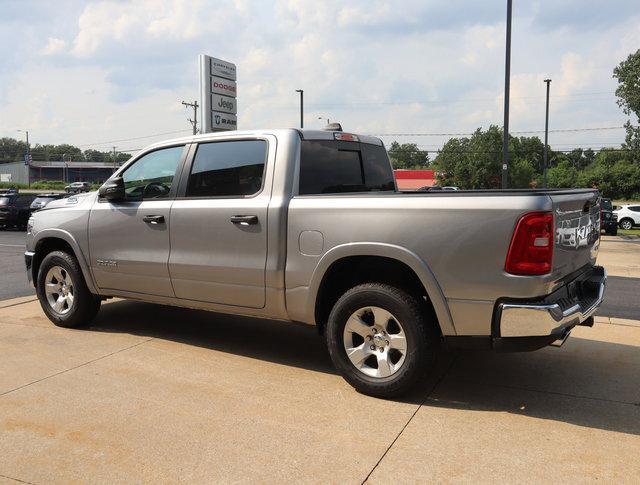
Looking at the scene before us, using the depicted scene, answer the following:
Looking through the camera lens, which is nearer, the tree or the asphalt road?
the asphalt road

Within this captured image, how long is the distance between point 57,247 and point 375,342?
3711 mm

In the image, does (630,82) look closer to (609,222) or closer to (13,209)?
(609,222)

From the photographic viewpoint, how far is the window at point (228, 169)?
4.61 metres

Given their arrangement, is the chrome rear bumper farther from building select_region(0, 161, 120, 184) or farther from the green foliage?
building select_region(0, 161, 120, 184)

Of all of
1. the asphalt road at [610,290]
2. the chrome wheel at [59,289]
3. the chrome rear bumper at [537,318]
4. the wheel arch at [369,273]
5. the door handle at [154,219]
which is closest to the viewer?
the chrome rear bumper at [537,318]

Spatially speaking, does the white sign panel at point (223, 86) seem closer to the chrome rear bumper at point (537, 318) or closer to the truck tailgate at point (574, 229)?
the truck tailgate at point (574, 229)

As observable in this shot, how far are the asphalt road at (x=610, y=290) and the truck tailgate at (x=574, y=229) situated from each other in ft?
10.1

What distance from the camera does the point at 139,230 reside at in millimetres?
5199

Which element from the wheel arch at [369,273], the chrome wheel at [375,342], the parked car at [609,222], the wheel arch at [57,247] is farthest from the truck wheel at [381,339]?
the parked car at [609,222]

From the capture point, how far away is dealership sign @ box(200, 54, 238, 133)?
14008 mm

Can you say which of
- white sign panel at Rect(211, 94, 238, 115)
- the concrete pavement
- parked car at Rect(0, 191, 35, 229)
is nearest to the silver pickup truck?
the concrete pavement

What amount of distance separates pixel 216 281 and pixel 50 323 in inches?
98.4

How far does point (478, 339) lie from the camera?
3697 mm

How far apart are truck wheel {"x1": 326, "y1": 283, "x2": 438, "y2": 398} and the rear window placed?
101 centimetres
